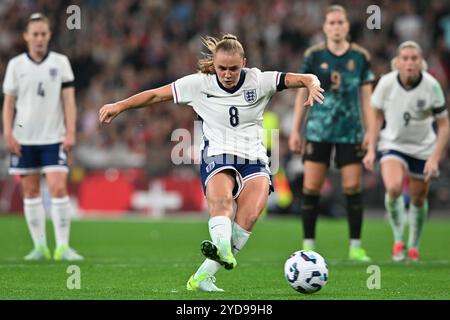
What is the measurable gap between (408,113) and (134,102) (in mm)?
4175

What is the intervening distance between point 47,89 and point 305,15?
1388cm

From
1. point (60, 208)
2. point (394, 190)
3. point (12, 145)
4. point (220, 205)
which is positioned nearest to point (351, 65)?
point (394, 190)

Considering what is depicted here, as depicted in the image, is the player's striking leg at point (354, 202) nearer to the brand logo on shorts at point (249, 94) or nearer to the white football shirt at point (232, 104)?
Result: the white football shirt at point (232, 104)

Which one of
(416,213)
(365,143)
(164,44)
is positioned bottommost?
(416,213)

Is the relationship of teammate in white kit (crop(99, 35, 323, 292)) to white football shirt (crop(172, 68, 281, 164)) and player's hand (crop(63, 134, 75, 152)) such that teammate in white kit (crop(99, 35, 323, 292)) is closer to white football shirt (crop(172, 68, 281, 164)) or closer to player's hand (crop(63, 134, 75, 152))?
white football shirt (crop(172, 68, 281, 164))

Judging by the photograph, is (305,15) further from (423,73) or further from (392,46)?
(423,73)

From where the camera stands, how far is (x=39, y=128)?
1142cm

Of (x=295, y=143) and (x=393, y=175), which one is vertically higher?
(x=295, y=143)

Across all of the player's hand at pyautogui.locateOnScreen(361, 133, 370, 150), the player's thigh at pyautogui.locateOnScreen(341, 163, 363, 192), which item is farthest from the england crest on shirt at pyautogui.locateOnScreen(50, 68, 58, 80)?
the player's hand at pyautogui.locateOnScreen(361, 133, 370, 150)

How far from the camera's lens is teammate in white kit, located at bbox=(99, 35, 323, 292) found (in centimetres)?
813

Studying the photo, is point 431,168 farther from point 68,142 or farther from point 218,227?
point 68,142

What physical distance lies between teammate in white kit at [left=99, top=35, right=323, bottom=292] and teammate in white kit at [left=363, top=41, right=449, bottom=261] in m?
2.88
